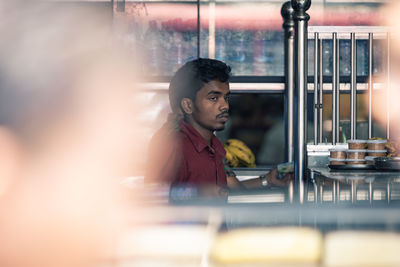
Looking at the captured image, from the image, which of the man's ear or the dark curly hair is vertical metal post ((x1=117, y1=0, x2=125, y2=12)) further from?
the man's ear

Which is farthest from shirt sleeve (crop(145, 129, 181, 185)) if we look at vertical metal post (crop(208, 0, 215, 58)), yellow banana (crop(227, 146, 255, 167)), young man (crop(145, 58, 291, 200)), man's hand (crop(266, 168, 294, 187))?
vertical metal post (crop(208, 0, 215, 58))

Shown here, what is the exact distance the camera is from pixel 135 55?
3062 mm

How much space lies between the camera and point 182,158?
1.61 metres

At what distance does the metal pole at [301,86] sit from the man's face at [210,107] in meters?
0.40

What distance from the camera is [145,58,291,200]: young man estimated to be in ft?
5.17

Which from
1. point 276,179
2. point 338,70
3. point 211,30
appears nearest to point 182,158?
A: point 276,179

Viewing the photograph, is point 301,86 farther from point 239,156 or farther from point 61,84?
point 61,84

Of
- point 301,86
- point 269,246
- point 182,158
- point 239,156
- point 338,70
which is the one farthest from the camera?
point 239,156

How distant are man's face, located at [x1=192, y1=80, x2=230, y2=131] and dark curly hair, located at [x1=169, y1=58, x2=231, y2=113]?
2cm

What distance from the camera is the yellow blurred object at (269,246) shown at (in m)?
0.71

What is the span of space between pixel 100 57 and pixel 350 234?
258 cm

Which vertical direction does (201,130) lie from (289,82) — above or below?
below

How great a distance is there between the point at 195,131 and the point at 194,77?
19 cm

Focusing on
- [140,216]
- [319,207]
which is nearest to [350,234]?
[319,207]
